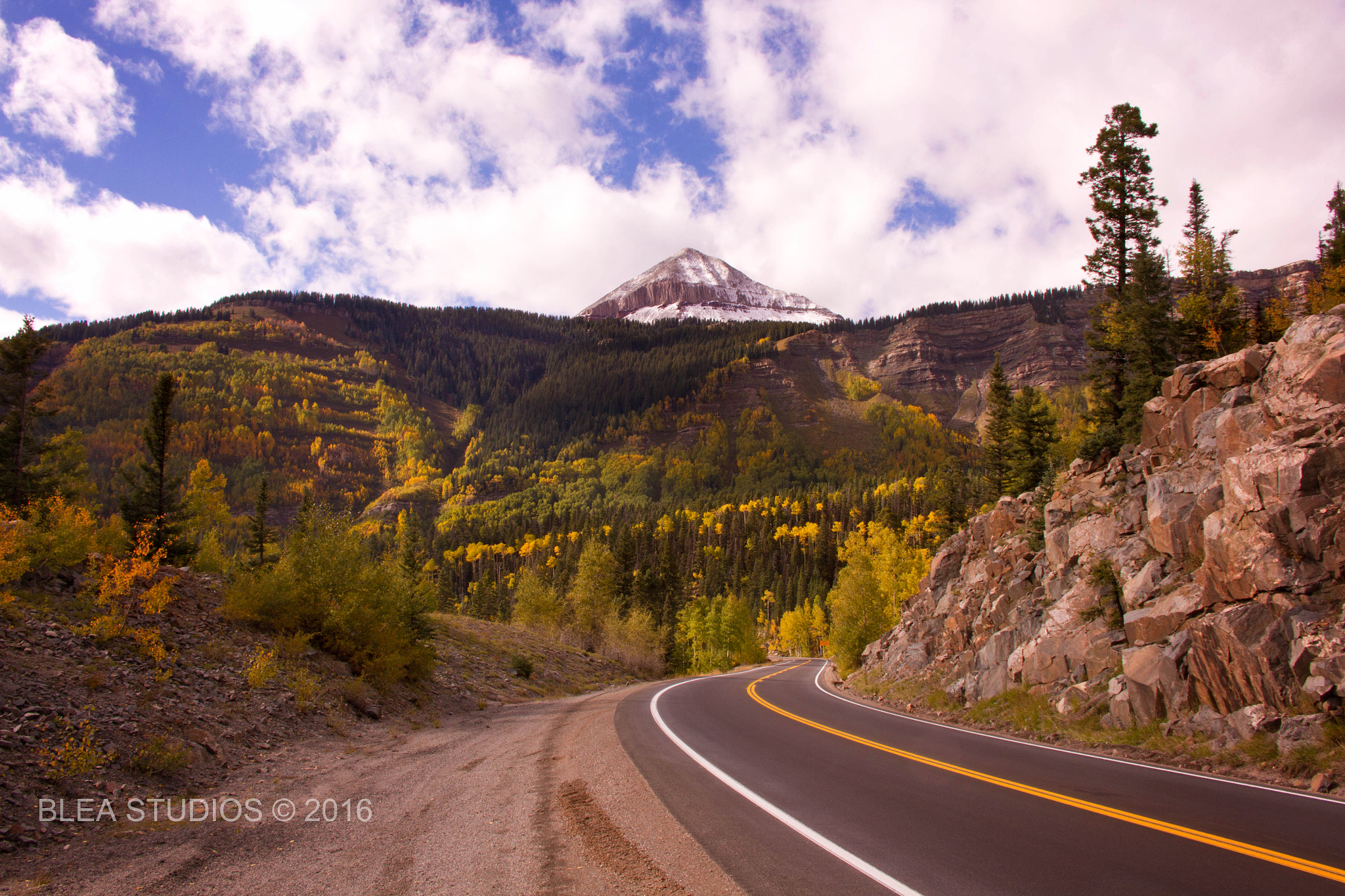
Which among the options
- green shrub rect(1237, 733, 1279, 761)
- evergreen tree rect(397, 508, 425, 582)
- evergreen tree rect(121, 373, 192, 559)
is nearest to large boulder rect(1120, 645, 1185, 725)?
green shrub rect(1237, 733, 1279, 761)

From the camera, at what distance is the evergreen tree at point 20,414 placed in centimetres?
2948

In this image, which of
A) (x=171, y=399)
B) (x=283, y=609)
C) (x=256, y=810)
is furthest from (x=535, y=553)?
(x=256, y=810)

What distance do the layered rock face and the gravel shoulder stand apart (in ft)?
36.5

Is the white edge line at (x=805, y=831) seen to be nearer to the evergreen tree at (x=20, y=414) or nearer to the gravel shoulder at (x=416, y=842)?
the gravel shoulder at (x=416, y=842)

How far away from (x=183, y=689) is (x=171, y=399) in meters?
23.3

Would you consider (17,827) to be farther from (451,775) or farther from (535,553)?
(535,553)

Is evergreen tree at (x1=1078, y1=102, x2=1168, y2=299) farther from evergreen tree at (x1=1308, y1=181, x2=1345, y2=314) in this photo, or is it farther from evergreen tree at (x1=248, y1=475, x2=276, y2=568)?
evergreen tree at (x1=248, y1=475, x2=276, y2=568)

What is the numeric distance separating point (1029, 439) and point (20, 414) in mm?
56730

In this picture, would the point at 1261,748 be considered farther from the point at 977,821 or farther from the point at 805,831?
the point at 805,831

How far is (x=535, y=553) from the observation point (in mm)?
156875

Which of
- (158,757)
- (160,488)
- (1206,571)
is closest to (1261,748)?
(1206,571)

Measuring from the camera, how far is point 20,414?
1196 inches

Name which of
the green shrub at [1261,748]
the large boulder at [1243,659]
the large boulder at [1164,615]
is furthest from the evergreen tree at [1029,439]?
the green shrub at [1261,748]

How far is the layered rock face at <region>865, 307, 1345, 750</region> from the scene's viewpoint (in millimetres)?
10992
